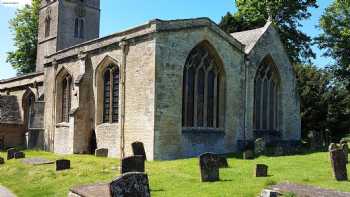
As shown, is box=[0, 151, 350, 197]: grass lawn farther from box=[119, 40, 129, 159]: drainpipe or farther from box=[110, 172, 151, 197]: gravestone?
box=[119, 40, 129, 159]: drainpipe

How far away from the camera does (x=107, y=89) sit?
24.8m

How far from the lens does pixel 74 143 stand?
81.7 feet

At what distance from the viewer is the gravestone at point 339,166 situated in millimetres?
12219

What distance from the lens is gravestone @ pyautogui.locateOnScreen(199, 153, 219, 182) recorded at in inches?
494

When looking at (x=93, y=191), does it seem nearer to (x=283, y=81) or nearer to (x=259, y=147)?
(x=259, y=147)

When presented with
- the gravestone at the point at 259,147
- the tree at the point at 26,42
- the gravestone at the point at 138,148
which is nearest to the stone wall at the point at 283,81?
the gravestone at the point at 259,147

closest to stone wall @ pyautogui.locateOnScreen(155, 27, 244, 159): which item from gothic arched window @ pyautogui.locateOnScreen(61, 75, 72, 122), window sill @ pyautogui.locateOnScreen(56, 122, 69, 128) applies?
window sill @ pyautogui.locateOnScreen(56, 122, 69, 128)

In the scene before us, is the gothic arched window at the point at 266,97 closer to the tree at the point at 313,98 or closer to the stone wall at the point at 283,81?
the stone wall at the point at 283,81

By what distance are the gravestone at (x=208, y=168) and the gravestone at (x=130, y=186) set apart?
17.7 ft

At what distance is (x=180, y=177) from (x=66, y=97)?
17.3 meters

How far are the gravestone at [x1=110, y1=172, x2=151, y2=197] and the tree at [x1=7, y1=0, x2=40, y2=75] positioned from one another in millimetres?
48723

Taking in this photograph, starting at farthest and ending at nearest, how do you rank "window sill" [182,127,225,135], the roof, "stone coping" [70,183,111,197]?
the roof
"window sill" [182,127,225,135]
"stone coping" [70,183,111,197]

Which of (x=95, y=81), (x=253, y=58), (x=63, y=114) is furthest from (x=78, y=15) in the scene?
(x=253, y=58)

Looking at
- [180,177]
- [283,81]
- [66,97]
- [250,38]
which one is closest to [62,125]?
[66,97]
